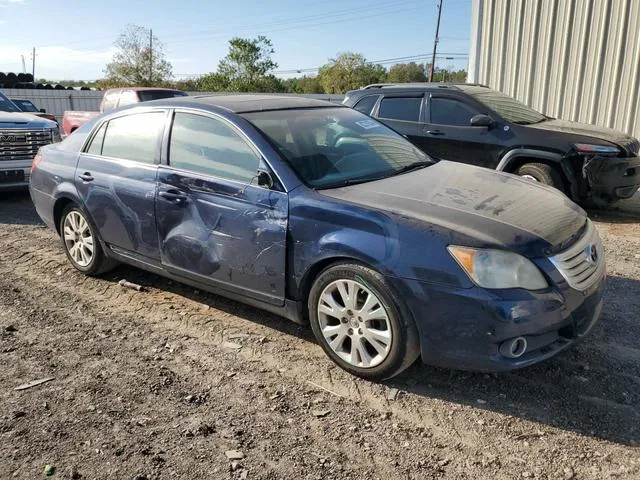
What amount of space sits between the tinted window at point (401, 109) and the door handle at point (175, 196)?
4879 millimetres

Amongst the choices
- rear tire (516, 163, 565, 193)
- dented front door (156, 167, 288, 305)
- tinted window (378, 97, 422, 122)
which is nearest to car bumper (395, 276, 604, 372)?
dented front door (156, 167, 288, 305)

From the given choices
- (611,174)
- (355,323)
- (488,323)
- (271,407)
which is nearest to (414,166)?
(355,323)

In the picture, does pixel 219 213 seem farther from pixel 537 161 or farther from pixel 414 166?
pixel 537 161

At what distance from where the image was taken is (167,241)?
4.23 meters

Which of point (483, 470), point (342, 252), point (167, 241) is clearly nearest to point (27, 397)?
point (167, 241)

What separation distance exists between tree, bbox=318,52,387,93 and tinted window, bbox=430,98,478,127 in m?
70.3

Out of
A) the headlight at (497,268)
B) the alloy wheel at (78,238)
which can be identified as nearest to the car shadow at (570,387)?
the headlight at (497,268)

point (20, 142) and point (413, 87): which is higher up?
point (413, 87)

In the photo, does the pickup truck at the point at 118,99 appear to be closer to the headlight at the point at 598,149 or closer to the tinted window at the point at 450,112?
the tinted window at the point at 450,112

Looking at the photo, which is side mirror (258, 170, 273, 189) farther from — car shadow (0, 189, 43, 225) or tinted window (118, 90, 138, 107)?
tinted window (118, 90, 138, 107)

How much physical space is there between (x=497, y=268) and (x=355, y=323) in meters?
0.89

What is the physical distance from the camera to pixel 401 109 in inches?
326

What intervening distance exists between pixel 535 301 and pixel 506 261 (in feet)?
0.83

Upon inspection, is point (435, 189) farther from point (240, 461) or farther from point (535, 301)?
point (240, 461)
